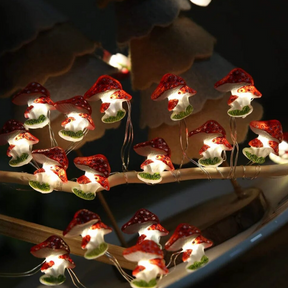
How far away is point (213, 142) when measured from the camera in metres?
0.91

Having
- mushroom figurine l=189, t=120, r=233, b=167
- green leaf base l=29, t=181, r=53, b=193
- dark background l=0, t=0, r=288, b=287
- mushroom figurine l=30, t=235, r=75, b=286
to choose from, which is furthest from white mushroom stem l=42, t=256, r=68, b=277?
mushroom figurine l=189, t=120, r=233, b=167

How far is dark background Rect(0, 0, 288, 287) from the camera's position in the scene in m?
1.11

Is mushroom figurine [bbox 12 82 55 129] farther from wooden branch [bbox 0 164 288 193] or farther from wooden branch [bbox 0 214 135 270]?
wooden branch [bbox 0 214 135 270]

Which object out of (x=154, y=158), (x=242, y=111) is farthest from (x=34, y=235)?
(x=242, y=111)

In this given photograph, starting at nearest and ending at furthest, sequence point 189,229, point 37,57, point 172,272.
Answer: point 189,229, point 172,272, point 37,57

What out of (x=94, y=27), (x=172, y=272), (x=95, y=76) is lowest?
(x=172, y=272)

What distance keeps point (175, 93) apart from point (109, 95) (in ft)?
0.45

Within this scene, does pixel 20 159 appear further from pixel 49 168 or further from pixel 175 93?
pixel 175 93

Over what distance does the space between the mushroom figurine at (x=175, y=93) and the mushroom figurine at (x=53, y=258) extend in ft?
1.15

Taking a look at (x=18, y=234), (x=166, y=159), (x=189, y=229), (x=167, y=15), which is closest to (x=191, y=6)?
(x=167, y=15)

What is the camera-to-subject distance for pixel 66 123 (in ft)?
2.95

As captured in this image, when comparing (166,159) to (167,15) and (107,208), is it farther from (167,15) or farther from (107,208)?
(167,15)

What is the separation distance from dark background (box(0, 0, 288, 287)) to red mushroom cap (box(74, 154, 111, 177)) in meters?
0.28

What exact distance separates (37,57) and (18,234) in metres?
0.45
